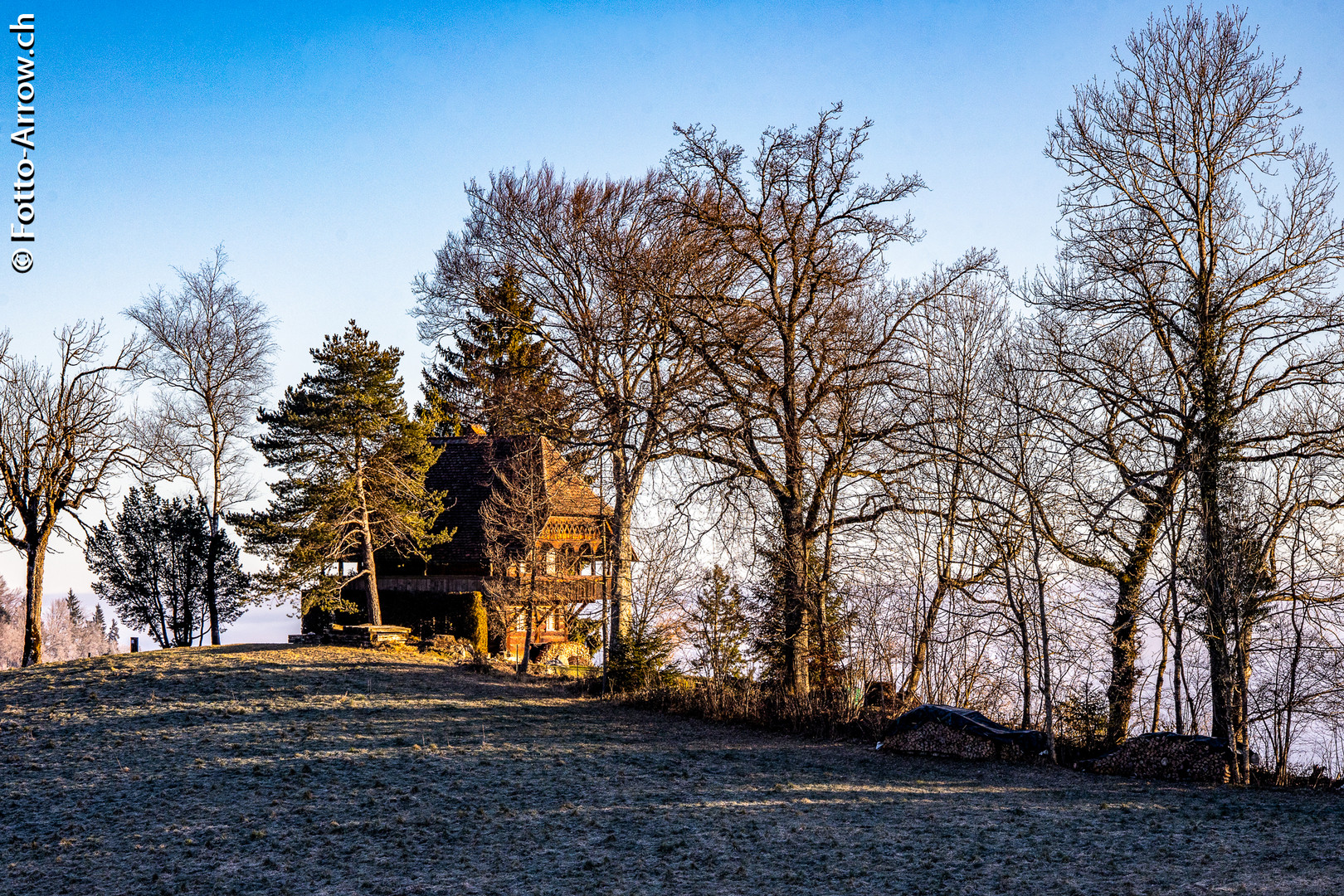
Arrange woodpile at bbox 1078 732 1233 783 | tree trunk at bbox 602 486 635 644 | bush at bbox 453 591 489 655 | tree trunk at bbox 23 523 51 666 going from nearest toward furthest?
woodpile at bbox 1078 732 1233 783 < tree trunk at bbox 602 486 635 644 < tree trunk at bbox 23 523 51 666 < bush at bbox 453 591 489 655

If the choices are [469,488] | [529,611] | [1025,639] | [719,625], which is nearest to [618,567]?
[529,611]

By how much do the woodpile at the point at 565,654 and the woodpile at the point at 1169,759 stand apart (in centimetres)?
1540

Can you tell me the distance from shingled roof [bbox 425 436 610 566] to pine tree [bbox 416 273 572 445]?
982 millimetres

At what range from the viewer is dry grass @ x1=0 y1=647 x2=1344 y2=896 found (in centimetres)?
711

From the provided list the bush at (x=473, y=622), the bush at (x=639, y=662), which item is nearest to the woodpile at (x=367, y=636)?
the bush at (x=473, y=622)

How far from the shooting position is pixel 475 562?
84.0 ft

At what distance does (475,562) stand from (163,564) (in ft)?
32.8

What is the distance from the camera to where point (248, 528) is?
2181 cm

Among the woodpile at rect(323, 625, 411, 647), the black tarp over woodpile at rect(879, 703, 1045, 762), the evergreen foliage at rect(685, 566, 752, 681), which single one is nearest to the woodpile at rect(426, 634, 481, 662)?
the woodpile at rect(323, 625, 411, 647)

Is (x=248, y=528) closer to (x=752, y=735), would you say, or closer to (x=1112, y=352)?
(x=752, y=735)

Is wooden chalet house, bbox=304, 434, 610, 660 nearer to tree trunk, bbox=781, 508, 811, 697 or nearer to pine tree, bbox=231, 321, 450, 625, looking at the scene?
pine tree, bbox=231, 321, 450, 625

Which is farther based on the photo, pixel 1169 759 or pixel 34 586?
pixel 34 586

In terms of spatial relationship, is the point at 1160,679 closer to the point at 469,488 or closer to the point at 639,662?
the point at 639,662

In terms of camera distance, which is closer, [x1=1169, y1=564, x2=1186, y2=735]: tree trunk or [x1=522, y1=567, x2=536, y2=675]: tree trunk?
[x1=1169, y1=564, x2=1186, y2=735]: tree trunk
